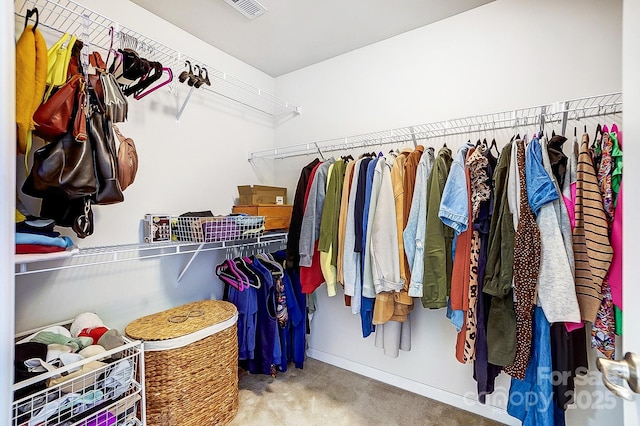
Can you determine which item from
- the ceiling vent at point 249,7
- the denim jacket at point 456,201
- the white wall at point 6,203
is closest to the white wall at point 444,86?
the denim jacket at point 456,201

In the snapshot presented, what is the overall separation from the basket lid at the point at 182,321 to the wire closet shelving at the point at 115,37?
130 cm

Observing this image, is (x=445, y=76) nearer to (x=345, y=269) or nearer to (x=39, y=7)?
(x=345, y=269)

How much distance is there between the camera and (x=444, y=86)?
1962mm

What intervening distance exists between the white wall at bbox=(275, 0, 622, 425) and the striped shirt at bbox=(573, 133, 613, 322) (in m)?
0.58

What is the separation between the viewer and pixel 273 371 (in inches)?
86.3

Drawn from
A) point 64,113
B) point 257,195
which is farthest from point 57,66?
point 257,195

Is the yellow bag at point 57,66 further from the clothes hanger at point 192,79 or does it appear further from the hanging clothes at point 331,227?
the hanging clothes at point 331,227

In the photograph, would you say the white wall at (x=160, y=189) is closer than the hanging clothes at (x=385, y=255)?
Yes

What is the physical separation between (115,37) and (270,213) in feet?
4.46

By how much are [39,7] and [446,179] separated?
2227 mm

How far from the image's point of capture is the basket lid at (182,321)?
1.51m

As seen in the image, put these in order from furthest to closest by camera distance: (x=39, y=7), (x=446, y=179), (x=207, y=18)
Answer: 1. (x=207, y=18)
2. (x=446, y=179)
3. (x=39, y=7)

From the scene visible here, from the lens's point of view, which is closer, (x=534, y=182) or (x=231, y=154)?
(x=534, y=182)

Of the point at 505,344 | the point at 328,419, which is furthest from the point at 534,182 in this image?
the point at 328,419
